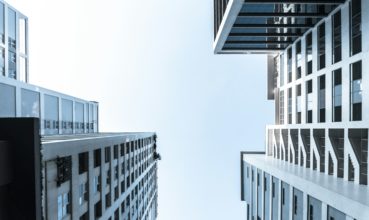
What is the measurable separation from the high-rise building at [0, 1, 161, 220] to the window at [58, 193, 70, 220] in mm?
68

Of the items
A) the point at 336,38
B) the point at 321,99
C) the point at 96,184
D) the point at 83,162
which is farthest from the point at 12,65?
the point at 336,38

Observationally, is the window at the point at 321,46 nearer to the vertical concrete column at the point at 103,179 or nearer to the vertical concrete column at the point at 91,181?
the vertical concrete column at the point at 103,179

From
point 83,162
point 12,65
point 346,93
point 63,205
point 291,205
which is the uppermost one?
point 12,65

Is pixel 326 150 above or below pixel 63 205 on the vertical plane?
above

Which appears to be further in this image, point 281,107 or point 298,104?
point 281,107

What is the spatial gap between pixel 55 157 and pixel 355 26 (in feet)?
83.8

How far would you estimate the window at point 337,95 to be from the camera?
30.8m

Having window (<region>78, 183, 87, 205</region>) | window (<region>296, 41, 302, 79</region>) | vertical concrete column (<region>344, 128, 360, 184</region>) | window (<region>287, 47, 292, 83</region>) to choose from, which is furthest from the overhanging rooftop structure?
window (<region>78, 183, 87, 205</region>)

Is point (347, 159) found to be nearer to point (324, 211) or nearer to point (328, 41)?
point (324, 211)

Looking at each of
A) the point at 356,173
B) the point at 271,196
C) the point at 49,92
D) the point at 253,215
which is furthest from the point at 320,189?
the point at 49,92

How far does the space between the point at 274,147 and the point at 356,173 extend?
80.8 feet

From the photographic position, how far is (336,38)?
31.9 m

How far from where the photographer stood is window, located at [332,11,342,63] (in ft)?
102

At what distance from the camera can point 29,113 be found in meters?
46.9
